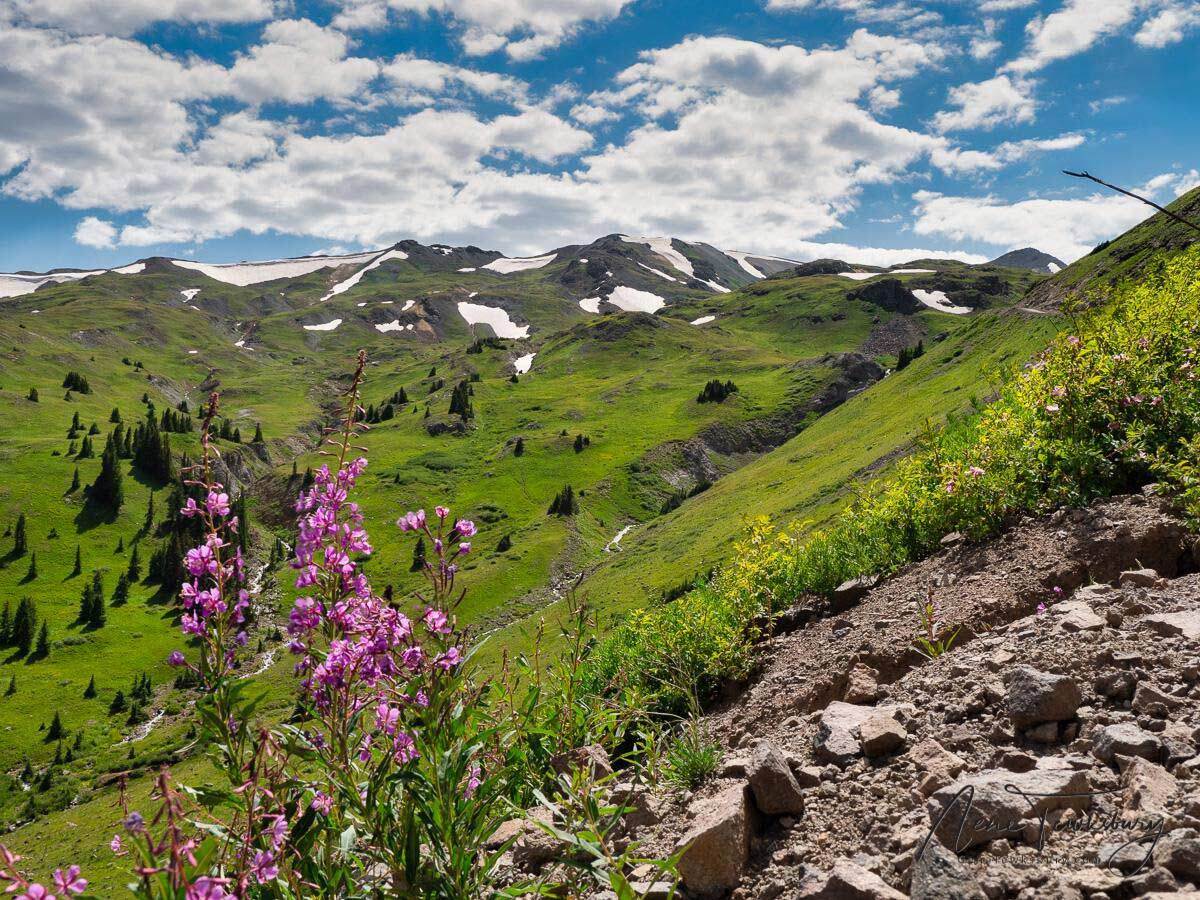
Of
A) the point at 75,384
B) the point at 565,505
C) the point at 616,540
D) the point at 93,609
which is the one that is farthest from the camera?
the point at 75,384

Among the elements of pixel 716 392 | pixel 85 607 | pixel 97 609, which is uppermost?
pixel 716 392

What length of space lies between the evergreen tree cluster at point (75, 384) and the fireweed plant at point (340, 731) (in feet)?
622

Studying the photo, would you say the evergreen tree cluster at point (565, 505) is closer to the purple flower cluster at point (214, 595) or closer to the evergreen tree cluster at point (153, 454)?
the evergreen tree cluster at point (153, 454)

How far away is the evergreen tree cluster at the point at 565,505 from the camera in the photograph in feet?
294

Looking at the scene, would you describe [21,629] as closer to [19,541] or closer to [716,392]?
[19,541]

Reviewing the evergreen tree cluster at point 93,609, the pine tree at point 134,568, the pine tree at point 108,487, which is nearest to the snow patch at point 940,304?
the pine tree at point 134,568

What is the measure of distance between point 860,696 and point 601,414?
128 meters

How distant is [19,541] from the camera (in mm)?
97875

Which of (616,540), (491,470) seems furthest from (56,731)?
(491,470)

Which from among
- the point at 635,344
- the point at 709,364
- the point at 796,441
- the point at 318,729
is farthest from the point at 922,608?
the point at 635,344

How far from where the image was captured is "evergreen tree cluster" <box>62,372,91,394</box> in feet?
502

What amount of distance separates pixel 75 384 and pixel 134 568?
273ft

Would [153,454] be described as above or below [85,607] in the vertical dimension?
above

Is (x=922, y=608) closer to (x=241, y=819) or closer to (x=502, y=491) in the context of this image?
(x=241, y=819)
